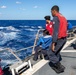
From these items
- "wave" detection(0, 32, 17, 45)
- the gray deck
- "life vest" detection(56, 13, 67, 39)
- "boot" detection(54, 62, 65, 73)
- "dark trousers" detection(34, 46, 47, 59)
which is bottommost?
"wave" detection(0, 32, 17, 45)

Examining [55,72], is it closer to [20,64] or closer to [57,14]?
[20,64]

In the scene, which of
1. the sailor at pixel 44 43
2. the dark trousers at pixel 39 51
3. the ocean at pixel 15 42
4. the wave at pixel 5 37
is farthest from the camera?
the wave at pixel 5 37

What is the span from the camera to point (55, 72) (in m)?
6.43

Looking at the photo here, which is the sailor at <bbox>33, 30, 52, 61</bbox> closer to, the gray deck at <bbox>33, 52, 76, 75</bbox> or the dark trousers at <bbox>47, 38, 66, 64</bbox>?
the gray deck at <bbox>33, 52, 76, 75</bbox>

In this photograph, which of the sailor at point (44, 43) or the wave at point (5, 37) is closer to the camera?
the sailor at point (44, 43)

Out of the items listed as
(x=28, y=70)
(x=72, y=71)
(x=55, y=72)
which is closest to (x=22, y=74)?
(x=28, y=70)

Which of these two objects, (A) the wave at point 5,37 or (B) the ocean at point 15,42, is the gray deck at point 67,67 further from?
(A) the wave at point 5,37

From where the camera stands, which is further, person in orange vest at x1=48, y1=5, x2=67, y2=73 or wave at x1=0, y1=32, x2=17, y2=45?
wave at x1=0, y1=32, x2=17, y2=45

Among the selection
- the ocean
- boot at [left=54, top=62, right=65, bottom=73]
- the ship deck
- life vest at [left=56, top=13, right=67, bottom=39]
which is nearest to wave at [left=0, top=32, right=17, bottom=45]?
the ocean

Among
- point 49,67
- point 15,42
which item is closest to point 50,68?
point 49,67

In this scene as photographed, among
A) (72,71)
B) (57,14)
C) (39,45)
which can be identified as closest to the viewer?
(57,14)

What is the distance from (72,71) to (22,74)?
52.9 inches

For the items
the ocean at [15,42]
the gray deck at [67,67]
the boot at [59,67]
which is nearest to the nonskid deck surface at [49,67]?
the gray deck at [67,67]

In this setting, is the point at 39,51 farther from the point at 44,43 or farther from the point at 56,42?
the point at 56,42
